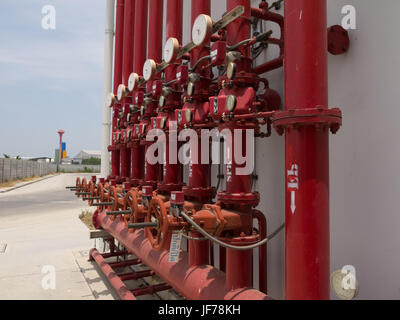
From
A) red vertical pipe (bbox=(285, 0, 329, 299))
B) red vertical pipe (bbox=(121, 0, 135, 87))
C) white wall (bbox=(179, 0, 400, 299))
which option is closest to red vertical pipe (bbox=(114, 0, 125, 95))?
red vertical pipe (bbox=(121, 0, 135, 87))

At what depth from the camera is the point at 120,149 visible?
4.02 m

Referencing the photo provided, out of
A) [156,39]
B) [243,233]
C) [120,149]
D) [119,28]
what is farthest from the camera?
[119,28]

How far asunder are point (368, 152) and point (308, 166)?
451 millimetres

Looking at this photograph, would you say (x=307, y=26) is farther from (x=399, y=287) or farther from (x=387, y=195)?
(x=399, y=287)

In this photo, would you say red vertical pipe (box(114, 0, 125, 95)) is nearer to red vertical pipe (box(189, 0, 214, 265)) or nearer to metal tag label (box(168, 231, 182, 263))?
red vertical pipe (box(189, 0, 214, 265))

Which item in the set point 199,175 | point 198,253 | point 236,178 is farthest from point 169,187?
point 236,178

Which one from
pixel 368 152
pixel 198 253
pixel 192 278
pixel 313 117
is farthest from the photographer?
pixel 198 253

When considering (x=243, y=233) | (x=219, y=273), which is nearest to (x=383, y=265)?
(x=243, y=233)

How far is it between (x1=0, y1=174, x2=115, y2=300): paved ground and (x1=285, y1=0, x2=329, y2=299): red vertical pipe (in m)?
2.51

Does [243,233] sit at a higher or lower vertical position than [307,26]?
lower

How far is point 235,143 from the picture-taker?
180cm

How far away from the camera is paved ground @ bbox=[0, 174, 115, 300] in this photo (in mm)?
3322

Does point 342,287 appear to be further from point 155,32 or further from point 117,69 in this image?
point 117,69

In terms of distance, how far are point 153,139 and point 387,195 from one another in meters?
1.88
